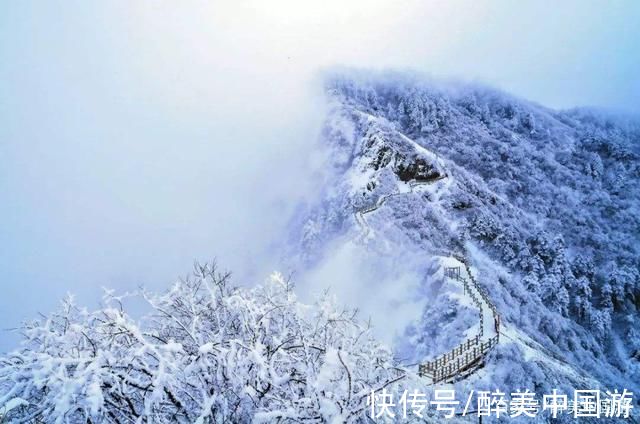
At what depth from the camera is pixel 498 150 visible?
6300 centimetres

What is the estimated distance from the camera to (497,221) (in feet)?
140

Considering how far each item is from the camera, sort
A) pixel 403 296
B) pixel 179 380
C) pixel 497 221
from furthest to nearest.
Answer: pixel 497 221, pixel 403 296, pixel 179 380

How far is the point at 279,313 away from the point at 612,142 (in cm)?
7611

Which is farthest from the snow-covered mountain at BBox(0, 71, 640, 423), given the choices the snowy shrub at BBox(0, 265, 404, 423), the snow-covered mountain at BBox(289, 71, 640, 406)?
the snow-covered mountain at BBox(289, 71, 640, 406)

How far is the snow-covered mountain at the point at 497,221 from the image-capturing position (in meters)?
23.1

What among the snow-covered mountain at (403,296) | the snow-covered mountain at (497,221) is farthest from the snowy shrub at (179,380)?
the snow-covered mountain at (497,221)

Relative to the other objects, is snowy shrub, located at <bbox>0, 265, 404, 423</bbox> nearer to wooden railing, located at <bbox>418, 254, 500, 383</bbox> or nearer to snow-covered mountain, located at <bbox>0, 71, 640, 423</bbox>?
snow-covered mountain, located at <bbox>0, 71, 640, 423</bbox>

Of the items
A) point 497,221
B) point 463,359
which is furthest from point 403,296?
point 497,221

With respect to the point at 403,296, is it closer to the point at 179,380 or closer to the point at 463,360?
the point at 463,360

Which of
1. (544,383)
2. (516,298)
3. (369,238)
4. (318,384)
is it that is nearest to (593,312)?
(516,298)

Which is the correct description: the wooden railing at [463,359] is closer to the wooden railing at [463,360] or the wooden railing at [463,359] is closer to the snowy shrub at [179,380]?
the wooden railing at [463,360]

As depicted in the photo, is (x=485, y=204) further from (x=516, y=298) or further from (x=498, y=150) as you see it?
(x=498, y=150)

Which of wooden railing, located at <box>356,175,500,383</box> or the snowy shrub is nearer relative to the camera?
the snowy shrub

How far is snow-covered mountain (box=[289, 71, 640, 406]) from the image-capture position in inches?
910
